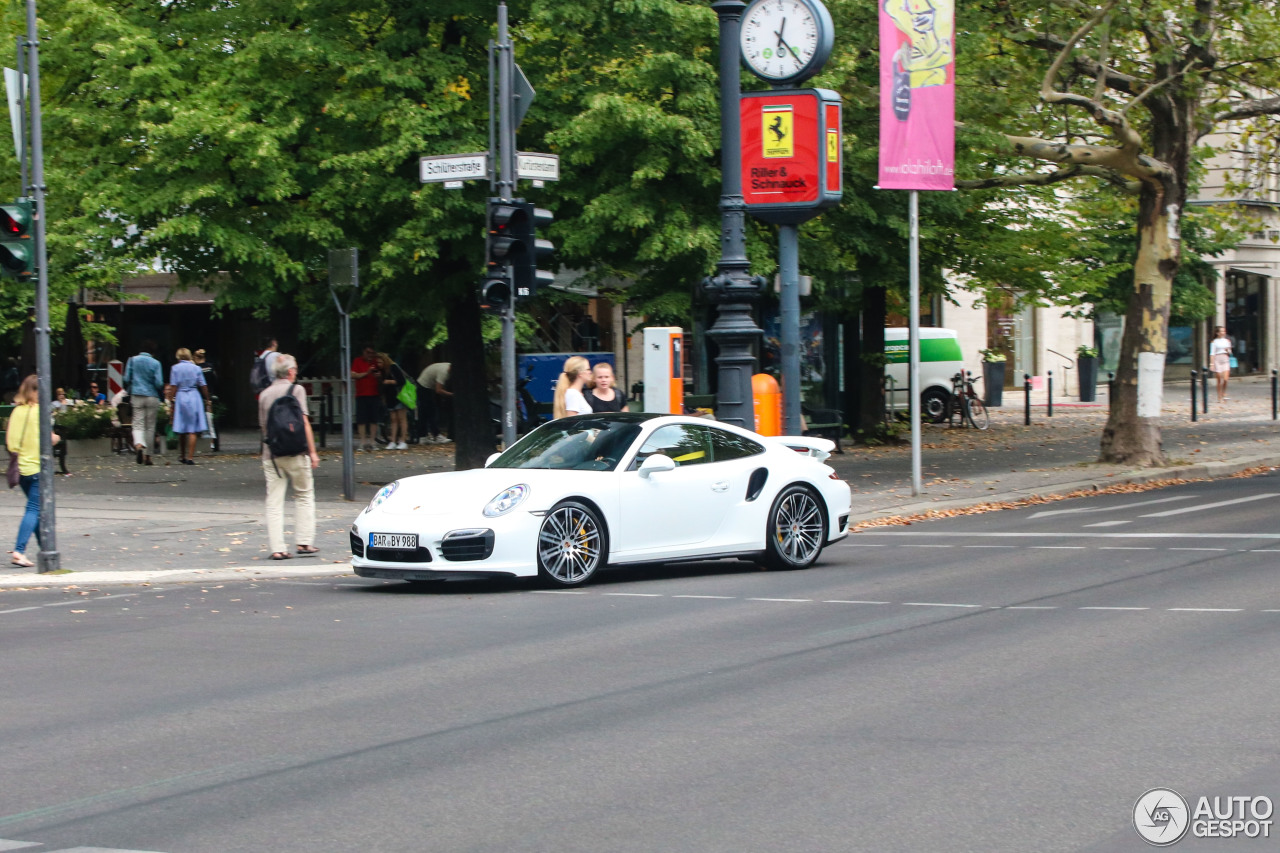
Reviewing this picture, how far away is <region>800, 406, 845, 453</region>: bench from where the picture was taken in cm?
2570

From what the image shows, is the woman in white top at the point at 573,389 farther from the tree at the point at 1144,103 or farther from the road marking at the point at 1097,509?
the tree at the point at 1144,103

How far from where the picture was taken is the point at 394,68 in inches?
738

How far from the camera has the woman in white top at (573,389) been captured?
15750mm

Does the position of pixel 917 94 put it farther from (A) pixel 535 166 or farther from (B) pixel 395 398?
(B) pixel 395 398

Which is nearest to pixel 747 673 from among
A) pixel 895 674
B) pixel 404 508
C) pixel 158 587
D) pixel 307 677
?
pixel 895 674

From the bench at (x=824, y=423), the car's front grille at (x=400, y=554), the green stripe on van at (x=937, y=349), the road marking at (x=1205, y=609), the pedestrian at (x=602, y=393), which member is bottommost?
the road marking at (x=1205, y=609)

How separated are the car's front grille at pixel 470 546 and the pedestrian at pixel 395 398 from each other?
16815mm

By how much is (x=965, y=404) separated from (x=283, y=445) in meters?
21.0

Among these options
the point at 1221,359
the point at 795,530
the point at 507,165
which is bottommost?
the point at 795,530

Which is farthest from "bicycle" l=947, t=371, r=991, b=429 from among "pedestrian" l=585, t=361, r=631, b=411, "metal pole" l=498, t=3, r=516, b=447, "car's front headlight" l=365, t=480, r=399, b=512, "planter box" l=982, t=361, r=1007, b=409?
"car's front headlight" l=365, t=480, r=399, b=512

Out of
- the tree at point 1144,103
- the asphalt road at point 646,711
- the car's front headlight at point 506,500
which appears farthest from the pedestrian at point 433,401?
the car's front headlight at point 506,500

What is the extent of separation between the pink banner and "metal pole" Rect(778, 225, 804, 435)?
1.52 metres

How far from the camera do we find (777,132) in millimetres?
17422

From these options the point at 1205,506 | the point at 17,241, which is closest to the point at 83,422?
the point at 17,241
